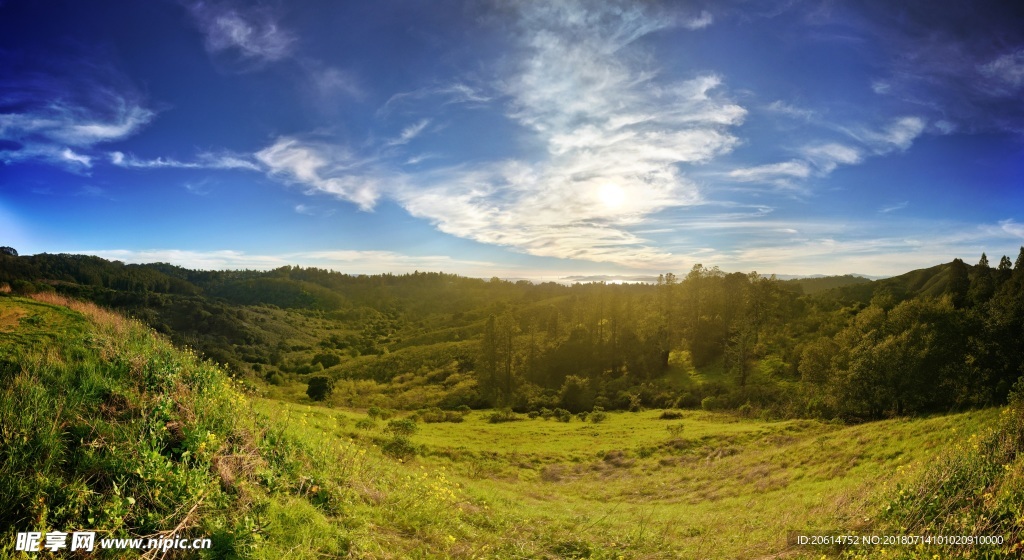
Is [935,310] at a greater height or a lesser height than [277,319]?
greater

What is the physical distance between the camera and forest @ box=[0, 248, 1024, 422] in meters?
33.3

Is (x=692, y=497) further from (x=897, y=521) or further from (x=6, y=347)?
(x=6, y=347)

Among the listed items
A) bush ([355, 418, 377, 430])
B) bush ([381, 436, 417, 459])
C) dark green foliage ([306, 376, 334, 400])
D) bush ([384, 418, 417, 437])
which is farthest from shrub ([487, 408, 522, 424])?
dark green foliage ([306, 376, 334, 400])

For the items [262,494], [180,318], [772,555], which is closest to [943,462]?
[772,555]

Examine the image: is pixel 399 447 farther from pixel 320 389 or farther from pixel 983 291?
pixel 320 389

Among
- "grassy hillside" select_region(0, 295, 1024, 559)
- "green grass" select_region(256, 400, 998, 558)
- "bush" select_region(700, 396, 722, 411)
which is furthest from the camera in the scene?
"bush" select_region(700, 396, 722, 411)

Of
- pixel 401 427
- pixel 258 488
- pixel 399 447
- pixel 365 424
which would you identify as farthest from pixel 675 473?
pixel 258 488

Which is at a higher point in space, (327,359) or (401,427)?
(401,427)

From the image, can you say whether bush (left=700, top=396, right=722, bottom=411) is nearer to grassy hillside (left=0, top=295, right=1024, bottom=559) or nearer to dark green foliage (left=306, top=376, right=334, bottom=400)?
grassy hillside (left=0, top=295, right=1024, bottom=559)

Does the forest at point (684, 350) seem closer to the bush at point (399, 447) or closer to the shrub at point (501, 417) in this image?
the shrub at point (501, 417)

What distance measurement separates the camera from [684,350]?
257 ft

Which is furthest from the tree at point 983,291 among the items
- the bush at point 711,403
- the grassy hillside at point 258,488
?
the grassy hillside at point 258,488

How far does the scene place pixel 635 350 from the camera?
245 ft

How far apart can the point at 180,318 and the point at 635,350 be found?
420ft
